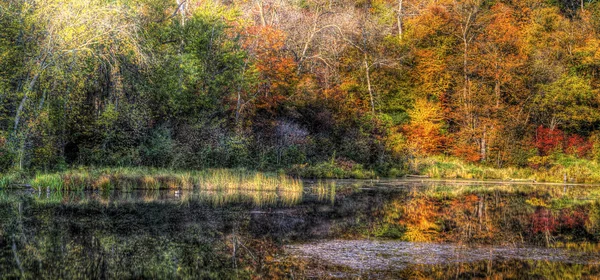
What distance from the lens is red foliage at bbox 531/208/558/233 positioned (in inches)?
507

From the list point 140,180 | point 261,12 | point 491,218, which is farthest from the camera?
point 261,12

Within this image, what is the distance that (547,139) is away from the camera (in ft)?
111

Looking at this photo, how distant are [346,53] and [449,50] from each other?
6.85 m

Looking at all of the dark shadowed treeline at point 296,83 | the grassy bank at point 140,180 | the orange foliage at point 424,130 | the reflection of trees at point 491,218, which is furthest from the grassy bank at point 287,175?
the reflection of trees at point 491,218

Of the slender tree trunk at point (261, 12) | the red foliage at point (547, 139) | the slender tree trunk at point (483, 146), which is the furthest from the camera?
the slender tree trunk at point (261, 12)

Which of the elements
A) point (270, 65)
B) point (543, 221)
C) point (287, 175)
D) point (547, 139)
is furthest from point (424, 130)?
point (543, 221)

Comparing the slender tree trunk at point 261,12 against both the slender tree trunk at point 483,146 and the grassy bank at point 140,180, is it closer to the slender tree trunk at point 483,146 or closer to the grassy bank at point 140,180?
the slender tree trunk at point 483,146

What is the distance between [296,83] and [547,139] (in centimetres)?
1568

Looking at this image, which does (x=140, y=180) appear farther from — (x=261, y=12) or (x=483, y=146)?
(x=483, y=146)

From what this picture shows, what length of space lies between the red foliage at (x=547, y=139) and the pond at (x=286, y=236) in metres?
Answer: 16.3

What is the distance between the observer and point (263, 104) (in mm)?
29844

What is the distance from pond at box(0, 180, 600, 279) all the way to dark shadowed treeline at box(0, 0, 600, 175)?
492cm

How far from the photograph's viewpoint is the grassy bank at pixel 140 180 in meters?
18.0

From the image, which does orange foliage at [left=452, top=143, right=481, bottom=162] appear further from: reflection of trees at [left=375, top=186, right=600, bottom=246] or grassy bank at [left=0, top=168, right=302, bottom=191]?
grassy bank at [left=0, top=168, right=302, bottom=191]
